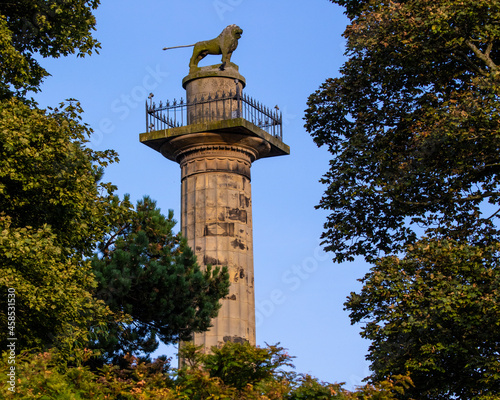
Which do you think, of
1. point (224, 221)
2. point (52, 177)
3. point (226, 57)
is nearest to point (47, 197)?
point (52, 177)

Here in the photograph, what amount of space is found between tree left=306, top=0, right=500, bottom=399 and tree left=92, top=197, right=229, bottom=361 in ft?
14.0

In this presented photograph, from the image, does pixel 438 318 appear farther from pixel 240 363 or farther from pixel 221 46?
pixel 221 46

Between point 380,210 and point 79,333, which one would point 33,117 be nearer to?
point 79,333

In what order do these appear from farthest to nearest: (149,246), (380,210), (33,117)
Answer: (149,246), (380,210), (33,117)

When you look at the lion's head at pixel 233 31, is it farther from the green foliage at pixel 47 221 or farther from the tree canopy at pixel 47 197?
the green foliage at pixel 47 221

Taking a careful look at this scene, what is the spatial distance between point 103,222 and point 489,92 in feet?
25.0

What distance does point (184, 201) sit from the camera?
25.6 metres

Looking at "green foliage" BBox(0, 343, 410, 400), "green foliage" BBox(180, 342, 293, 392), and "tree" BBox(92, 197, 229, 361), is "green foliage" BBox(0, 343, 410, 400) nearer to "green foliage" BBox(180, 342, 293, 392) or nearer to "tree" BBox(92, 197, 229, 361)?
"green foliage" BBox(180, 342, 293, 392)

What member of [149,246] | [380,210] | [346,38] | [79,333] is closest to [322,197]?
[380,210]

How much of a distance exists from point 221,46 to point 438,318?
12.8 meters

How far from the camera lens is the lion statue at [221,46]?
26.2 metres

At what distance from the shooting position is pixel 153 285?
72.3 feet

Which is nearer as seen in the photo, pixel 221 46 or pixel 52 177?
pixel 52 177

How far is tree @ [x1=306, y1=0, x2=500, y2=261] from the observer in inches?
691
